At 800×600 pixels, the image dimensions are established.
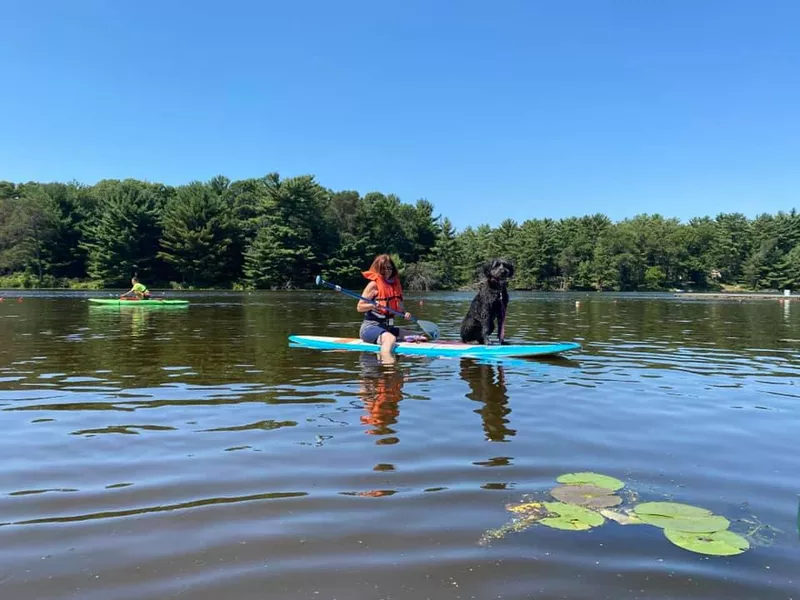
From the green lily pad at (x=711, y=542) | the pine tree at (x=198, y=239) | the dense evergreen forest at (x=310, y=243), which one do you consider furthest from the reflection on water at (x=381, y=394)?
the pine tree at (x=198, y=239)

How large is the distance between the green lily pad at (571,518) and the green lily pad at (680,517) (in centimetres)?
29

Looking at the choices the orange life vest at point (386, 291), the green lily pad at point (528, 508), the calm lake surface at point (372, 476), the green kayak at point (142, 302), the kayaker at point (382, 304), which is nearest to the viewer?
the calm lake surface at point (372, 476)

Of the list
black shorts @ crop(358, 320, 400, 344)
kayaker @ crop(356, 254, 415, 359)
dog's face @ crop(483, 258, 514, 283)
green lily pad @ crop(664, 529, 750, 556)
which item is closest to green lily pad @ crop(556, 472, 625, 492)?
green lily pad @ crop(664, 529, 750, 556)

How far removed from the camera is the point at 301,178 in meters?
70.2

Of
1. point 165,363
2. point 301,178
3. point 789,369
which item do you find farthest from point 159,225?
point 789,369

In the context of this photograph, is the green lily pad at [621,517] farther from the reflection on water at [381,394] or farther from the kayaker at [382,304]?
the kayaker at [382,304]

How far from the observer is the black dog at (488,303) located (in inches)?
397

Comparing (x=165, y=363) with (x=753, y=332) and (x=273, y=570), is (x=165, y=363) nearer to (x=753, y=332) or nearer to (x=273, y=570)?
(x=273, y=570)

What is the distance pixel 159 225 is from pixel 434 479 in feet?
242

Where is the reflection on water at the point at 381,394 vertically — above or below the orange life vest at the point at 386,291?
below

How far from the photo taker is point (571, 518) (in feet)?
11.4

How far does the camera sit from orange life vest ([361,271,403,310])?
1070 centimetres

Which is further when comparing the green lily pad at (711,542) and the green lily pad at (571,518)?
the green lily pad at (571,518)

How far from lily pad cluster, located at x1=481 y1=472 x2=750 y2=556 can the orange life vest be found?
704cm
